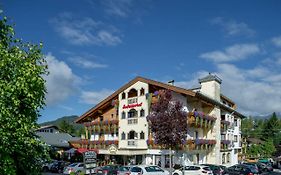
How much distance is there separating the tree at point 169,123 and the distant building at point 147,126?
4.47 metres

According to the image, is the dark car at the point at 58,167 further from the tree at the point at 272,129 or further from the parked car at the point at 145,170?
the tree at the point at 272,129

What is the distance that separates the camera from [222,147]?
52375 mm

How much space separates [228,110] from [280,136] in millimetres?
74426

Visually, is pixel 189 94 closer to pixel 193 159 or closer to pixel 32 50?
pixel 193 159

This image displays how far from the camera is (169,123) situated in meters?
37.0

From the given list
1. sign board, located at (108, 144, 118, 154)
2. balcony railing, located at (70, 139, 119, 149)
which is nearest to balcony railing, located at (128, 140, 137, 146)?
sign board, located at (108, 144, 118, 154)

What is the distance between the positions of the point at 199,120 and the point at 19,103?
37.2 meters

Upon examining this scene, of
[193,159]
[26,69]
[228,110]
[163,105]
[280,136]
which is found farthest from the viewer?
[280,136]

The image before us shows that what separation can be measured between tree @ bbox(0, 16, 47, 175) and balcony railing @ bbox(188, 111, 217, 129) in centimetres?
3455

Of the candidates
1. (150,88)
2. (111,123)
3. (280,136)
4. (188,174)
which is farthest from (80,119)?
(280,136)

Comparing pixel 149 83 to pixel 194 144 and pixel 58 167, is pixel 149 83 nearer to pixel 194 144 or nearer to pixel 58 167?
pixel 194 144

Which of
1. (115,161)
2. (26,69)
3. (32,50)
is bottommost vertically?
(115,161)

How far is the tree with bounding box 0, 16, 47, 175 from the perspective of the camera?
8273mm

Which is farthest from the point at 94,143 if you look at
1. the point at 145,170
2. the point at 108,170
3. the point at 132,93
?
the point at 145,170
